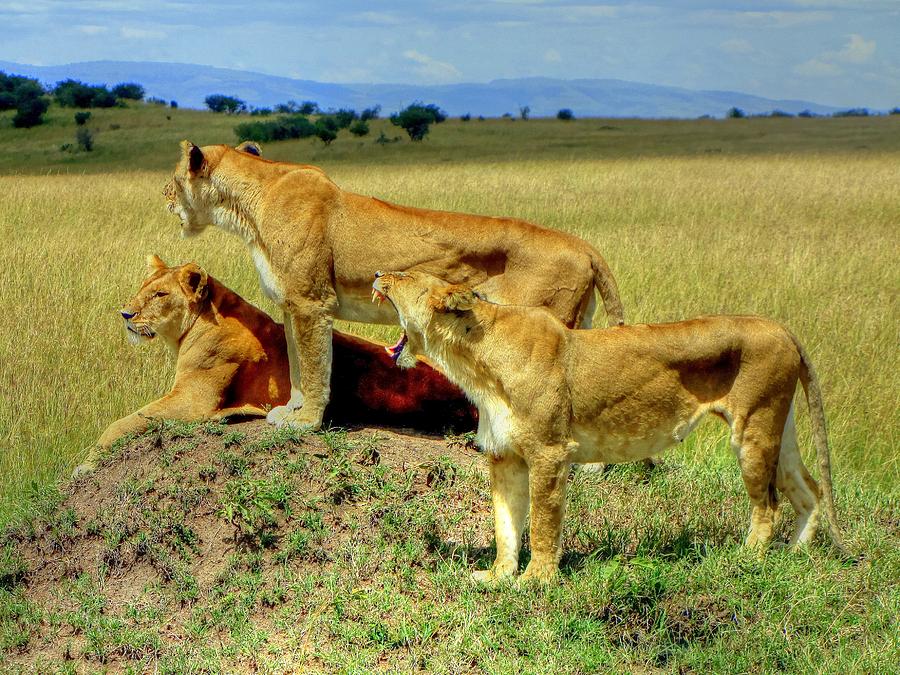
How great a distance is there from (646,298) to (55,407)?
20.6ft

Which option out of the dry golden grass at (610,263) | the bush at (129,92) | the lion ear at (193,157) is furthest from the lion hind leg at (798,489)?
the bush at (129,92)

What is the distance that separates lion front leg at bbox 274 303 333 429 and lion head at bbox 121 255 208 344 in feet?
2.74

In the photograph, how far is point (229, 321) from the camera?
721 centimetres

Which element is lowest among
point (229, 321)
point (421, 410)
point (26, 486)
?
point (26, 486)

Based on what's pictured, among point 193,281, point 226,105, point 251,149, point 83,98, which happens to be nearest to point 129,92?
point 226,105

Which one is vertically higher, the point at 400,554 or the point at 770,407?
the point at 770,407

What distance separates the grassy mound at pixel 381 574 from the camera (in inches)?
194

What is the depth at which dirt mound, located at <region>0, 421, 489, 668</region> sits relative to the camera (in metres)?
5.44

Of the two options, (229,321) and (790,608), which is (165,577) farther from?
(790,608)

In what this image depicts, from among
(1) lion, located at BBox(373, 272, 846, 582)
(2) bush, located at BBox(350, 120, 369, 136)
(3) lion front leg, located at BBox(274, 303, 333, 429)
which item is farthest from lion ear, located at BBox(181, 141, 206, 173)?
(2) bush, located at BBox(350, 120, 369, 136)

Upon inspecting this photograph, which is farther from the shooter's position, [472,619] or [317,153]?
[317,153]

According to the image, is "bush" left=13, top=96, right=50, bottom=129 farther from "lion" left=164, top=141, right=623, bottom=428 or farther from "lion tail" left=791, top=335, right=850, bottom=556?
"lion tail" left=791, top=335, right=850, bottom=556

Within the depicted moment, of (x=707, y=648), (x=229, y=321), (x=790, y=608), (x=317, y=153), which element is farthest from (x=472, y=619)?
(x=317, y=153)

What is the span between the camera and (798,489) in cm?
578
